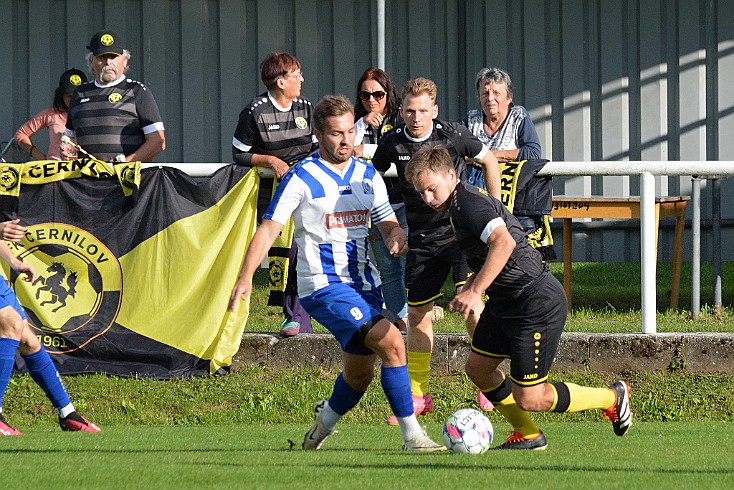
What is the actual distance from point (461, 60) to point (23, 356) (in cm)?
829

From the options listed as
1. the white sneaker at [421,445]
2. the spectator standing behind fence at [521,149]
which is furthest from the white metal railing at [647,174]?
the white sneaker at [421,445]

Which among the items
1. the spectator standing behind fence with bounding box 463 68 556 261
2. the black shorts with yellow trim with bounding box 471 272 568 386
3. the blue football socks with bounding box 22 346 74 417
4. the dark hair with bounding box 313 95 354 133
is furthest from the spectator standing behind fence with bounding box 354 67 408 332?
the blue football socks with bounding box 22 346 74 417

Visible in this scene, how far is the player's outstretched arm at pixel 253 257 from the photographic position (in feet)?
22.8

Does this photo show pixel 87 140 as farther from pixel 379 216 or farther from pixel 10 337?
pixel 379 216

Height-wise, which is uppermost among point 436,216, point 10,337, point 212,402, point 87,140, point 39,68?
point 39,68

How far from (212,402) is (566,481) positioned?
4.24m

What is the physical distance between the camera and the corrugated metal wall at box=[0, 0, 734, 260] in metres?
15.2

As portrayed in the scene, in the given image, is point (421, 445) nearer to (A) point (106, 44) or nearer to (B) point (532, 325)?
(B) point (532, 325)

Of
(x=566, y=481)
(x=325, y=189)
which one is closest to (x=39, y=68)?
(x=325, y=189)

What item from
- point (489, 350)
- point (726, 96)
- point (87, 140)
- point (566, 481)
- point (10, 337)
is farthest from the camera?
point (726, 96)

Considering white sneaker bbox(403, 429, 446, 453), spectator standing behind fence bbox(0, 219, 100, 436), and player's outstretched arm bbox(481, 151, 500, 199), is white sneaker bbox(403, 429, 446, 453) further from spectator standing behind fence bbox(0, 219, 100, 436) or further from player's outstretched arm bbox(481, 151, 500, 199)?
spectator standing behind fence bbox(0, 219, 100, 436)

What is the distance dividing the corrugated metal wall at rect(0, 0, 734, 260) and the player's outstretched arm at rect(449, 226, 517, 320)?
27.7 feet

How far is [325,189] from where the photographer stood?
295 inches

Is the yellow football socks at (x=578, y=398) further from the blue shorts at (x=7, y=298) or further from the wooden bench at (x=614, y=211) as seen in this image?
the wooden bench at (x=614, y=211)
